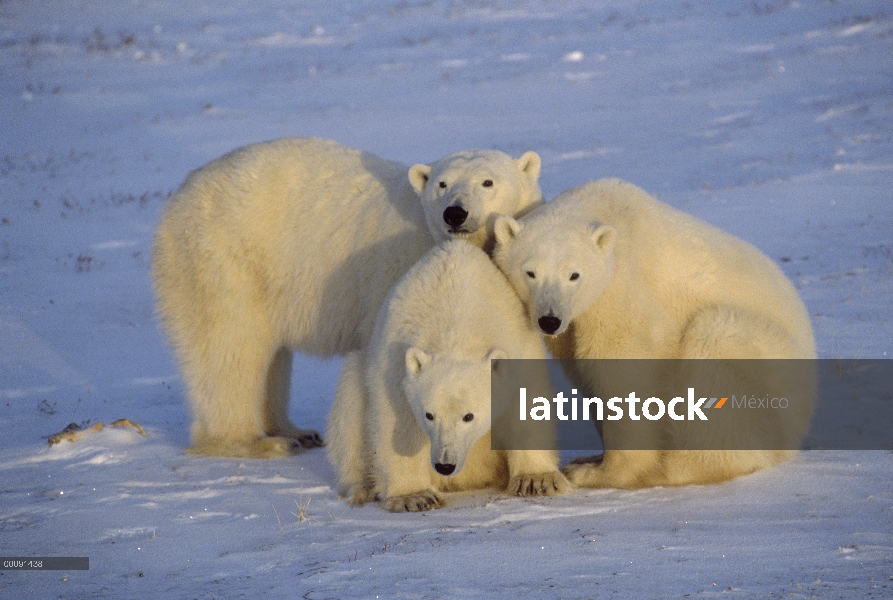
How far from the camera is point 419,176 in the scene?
625 centimetres

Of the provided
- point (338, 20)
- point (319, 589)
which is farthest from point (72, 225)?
point (338, 20)

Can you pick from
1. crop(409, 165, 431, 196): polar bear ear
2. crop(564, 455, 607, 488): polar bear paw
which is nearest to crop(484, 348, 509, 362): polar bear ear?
crop(564, 455, 607, 488): polar bear paw

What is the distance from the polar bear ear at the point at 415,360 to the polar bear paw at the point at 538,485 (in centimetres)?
97

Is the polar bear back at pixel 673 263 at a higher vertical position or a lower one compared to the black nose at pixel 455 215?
lower

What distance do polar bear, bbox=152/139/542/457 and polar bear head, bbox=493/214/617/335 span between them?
2.41 ft

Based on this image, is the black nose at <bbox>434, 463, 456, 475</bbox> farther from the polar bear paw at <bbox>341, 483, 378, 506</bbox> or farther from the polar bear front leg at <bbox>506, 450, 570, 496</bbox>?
the polar bear paw at <bbox>341, 483, 378, 506</bbox>

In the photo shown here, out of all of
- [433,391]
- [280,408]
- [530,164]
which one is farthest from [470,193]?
[280,408]

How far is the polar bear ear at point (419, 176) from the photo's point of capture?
620 centimetres

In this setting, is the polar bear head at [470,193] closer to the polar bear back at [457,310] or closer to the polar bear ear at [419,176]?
the polar bear ear at [419,176]

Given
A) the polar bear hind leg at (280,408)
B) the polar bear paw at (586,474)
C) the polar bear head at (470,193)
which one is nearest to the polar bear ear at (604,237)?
the polar bear head at (470,193)

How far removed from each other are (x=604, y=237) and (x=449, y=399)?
131cm

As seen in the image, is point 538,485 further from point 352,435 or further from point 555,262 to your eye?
point 555,262

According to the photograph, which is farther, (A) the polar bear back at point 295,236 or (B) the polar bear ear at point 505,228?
(A) the polar bear back at point 295,236

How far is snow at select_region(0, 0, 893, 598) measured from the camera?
451 cm
